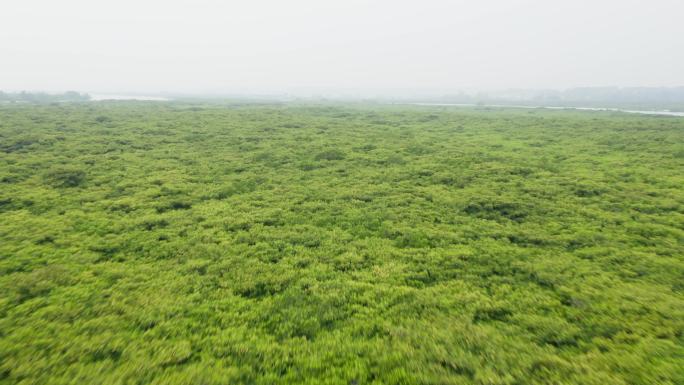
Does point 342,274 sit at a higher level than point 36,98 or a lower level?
lower

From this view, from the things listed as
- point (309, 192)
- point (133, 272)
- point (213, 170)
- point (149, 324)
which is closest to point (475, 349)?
point (149, 324)

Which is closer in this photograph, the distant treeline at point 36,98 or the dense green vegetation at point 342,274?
the dense green vegetation at point 342,274

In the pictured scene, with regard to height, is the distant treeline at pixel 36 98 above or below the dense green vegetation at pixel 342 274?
above

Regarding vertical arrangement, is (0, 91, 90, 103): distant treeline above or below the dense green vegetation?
above

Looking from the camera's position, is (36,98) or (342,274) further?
(36,98)

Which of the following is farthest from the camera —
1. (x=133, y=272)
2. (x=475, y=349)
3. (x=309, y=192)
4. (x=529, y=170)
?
(x=529, y=170)

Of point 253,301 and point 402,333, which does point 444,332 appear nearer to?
point 402,333

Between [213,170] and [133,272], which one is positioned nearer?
[133,272]

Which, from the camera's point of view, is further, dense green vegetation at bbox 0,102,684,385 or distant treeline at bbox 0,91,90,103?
distant treeline at bbox 0,91,90,103
